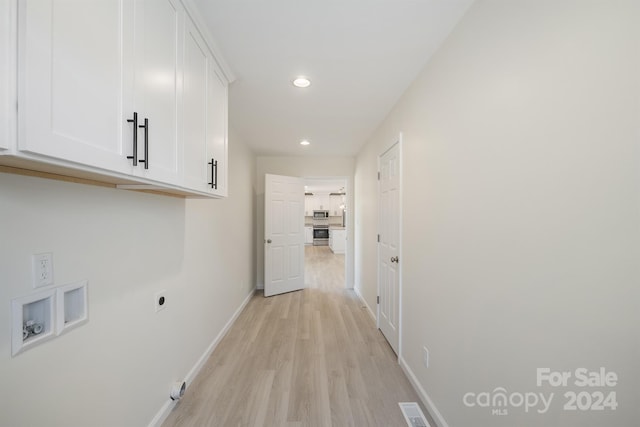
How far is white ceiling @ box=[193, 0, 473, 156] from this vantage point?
1.43 m

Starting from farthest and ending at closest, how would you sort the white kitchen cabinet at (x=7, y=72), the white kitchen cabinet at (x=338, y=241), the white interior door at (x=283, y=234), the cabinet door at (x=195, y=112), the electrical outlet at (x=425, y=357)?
1. the white kitchen cabinet at (x=338, y=241)
2. the white interior door at (x=283, y=234)
3. the electrical outlet at (x=425, y=357)
4. the cabinet door at (x=195, y=112)
5. the white kitchen cabinet at (x=7, y=72)

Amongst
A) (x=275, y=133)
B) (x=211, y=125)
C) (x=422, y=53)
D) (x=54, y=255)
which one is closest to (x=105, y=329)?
(x=54, y=255)

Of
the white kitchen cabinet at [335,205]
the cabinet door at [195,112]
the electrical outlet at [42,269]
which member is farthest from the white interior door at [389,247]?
the white kitchen cabinet at [335,205]

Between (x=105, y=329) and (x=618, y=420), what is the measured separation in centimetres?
191

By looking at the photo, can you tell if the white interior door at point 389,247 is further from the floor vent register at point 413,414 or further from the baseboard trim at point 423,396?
the floor vent register at point 413,414

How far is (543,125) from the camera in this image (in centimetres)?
96

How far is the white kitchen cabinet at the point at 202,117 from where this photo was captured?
1404 mm

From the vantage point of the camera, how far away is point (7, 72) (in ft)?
1.80

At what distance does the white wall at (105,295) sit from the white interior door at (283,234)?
2.04 m

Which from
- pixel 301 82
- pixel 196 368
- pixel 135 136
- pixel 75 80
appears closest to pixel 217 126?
pixel 301 82

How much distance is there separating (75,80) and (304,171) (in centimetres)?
427

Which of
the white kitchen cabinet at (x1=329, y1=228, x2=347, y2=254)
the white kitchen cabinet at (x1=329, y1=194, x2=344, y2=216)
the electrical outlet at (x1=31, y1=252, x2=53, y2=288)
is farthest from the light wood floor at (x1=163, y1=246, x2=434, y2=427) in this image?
the white kitchen cabinet at (x1=329, y1=194, x2=344, y2=216)

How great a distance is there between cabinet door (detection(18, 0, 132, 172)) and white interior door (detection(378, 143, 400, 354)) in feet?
7.11

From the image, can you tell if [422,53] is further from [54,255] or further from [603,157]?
[54,255]
